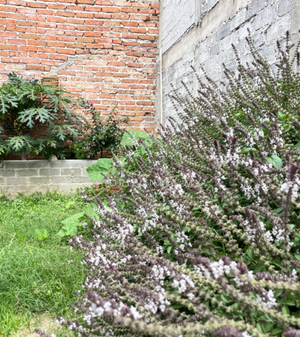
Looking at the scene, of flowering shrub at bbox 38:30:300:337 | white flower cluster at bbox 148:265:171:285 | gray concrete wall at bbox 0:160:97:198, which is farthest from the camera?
gray concrete wall at bbox 0:160:97:198

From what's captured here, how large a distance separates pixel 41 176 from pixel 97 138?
3.89 ft

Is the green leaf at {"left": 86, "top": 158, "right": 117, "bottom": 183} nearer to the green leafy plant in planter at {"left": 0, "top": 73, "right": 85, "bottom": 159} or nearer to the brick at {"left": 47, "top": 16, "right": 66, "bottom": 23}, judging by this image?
the green leafy plant in planter at {"left": 0, "top": 73, "right": 85, "bottom": 159}

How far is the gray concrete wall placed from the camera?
15.6 ft

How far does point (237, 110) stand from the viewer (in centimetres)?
164

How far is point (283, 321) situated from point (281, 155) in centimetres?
66

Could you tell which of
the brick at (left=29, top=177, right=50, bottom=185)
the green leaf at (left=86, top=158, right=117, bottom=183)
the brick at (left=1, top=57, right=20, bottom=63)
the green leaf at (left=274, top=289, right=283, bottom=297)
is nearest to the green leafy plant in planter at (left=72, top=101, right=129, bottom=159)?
the brick at (left=29, top=177, right=50, bottom=185)

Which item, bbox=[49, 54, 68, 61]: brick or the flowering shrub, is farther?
bbox=[49, 54, 68, 61]: brick

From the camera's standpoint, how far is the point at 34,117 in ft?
16.5

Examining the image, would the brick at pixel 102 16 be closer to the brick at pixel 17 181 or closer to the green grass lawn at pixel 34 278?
the brick at pixel 17 181

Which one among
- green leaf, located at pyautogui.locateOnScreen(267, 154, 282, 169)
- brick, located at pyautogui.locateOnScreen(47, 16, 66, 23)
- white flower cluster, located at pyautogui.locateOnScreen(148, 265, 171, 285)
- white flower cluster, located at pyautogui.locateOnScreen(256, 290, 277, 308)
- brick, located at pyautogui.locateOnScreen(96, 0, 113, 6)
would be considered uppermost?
brick, located at pyautogui.locateOnScreen(96, 0, 113, 6)

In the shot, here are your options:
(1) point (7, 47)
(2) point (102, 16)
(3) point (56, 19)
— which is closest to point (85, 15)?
(2) point (102, 16)

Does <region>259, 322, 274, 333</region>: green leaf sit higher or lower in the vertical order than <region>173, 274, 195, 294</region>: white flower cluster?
lower

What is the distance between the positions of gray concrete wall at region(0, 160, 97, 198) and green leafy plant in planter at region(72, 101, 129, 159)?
1.04 ft

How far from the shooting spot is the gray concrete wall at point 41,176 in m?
4.76
